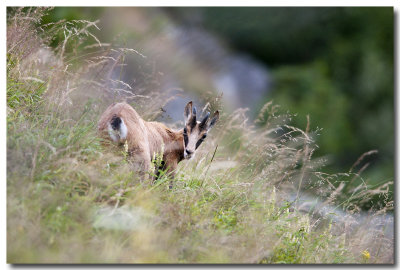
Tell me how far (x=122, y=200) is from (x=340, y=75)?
633 inches

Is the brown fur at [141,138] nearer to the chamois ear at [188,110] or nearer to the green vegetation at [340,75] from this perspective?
the chamois ear at [188,110]

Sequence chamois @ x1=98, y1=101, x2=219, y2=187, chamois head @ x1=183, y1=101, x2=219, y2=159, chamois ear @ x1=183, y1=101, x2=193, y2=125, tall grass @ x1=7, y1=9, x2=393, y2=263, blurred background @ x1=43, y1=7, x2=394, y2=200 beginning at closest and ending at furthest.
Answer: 1. tall grass @ x1=7, y1=9, x2=393, y2=263
2. chamois @ x1=98, y1=101, x2=219, y2=187
3. chamois head @ x1=183, y1=101, x2=219, y2=159
4. chamois ear @ x1=183, y1=101, x2=193, y2=125
5. blurred background @ x1=43, y1=7, x2=394, y2=200

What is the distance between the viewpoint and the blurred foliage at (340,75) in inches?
675

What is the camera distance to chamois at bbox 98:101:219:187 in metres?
6.10

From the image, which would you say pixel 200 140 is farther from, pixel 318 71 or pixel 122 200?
pixel 318 71

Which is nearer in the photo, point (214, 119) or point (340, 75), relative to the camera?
point (214, 119)

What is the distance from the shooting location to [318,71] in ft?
65.2

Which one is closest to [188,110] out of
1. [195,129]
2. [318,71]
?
[195,129]

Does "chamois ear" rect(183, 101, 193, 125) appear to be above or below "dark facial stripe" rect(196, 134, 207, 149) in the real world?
above

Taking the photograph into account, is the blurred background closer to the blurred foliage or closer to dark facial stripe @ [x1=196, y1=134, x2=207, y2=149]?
the blurred foliage

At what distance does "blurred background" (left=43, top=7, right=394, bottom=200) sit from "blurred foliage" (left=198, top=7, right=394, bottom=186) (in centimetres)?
3

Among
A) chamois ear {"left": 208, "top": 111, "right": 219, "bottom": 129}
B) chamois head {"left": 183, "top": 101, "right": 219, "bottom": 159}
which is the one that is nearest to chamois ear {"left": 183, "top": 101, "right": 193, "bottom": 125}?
chamois head {"left": 183, "top": 101, "right": 219, "bottom": 159}

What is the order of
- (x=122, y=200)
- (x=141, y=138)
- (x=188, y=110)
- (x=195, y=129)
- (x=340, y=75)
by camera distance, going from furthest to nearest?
(x=340, y=75) → (x=188, y=110) → (x=195, y=129) → (x=141, y=138) → (x=122, y=200)
